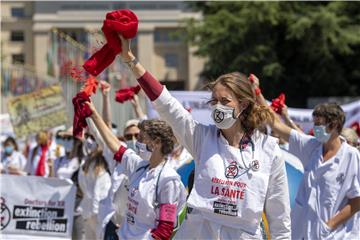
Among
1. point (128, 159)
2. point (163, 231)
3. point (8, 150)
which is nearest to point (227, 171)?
point (163, 231)

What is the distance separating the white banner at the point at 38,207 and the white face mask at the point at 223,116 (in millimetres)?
5402

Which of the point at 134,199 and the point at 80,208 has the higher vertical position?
the point at 134,199

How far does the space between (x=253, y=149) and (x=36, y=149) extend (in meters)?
8.80

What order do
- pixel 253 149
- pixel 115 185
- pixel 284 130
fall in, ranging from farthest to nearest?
pixel 115 185
pixel 284 130
pixel 253 149

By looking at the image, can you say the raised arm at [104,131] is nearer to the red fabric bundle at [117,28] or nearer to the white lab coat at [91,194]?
the red fabric bundle at [117,28]

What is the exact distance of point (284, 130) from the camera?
6.08 meters

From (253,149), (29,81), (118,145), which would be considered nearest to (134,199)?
(118,145)

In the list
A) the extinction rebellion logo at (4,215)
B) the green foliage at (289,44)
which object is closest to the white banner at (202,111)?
the extinction rebellion logo at (4,215)

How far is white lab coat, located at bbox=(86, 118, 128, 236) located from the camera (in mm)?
6057

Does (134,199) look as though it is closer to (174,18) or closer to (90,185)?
(90,185)

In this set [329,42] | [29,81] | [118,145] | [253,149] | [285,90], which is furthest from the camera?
[29,81]

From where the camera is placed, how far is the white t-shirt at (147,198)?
5.04m

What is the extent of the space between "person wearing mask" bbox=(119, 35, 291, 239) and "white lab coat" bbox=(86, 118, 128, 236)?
1.80 m

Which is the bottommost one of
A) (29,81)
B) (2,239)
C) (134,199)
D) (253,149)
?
(29,81)
